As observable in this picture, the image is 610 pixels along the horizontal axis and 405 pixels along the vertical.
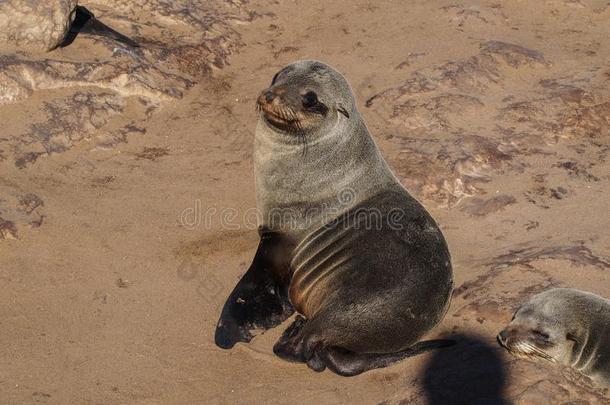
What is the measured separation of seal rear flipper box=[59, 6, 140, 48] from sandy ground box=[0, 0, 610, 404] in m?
0.17

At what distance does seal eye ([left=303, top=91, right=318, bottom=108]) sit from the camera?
5664 mm

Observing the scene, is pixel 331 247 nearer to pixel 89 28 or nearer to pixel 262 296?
pixel 262 296

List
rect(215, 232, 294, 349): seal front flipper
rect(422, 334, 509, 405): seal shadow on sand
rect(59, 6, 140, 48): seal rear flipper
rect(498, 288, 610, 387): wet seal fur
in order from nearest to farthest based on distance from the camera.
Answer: rect(422, 334, 509, 405): seal shadow on sand
rect(498, 288, 610, 387): wet seal fur
rect(215, 232, 294, 349): seal front flipper
rect(59, 6, 140, 48): seal rear flipper

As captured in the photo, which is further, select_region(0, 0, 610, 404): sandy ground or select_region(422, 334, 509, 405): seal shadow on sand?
select_region(0, 0, 610, 404): sandy ground

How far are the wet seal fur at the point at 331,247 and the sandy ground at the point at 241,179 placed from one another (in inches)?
6.5

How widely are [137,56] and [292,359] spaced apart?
4.42 m

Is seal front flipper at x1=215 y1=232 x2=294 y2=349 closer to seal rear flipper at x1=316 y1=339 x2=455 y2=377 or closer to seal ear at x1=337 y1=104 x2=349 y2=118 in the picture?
seal rear flipper at x1=316 y1=339 x2=455 y2=377

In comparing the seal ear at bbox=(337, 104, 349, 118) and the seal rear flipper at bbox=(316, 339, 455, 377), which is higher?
the seal ear at bbox=(337, 104, 349, 118)

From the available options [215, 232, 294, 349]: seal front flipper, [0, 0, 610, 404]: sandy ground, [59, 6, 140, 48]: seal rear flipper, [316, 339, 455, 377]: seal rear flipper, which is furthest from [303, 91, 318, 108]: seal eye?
[59, 6, 140, 48]: seal rear flipper

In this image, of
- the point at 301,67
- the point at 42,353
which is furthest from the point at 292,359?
the point at 301,67

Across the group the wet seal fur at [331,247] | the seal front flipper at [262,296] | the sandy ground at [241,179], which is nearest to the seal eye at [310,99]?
the wet seal fur at [331,247]

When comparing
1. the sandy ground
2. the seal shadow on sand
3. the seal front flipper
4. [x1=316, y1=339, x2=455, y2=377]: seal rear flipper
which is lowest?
the sandy ground

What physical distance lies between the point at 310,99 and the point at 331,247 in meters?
0.99

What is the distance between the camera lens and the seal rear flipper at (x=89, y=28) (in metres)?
8.48
